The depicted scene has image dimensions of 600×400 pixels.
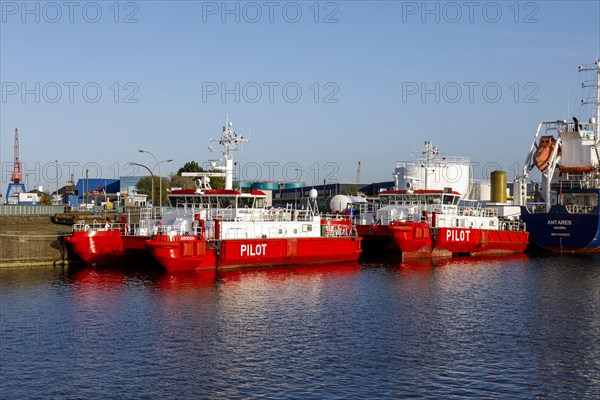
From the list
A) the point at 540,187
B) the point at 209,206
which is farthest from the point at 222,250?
the point at 540,187

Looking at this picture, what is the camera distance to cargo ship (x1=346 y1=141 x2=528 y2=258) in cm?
5909

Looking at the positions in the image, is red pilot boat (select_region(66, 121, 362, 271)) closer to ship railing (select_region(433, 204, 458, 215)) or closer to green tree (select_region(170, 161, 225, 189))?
ship railing (select_region(433, 204, 458, 215))

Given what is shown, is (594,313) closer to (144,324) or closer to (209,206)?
(144,324)

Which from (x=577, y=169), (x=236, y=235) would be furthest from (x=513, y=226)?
(x=236, y=235)

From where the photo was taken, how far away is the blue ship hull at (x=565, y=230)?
68062mm

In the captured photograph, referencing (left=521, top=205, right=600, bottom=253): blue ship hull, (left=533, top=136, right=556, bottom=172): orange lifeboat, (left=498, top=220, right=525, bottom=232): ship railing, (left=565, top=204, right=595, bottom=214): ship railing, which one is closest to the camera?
(left=521, top=205, right=600, bottom=253): blue ship hull

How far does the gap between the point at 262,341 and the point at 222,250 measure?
1942cm

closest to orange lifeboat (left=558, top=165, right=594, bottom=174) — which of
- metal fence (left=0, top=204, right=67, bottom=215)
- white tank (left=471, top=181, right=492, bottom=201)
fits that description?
white tank (left=471, top=181, right=492, bottom=201)

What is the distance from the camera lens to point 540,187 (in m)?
81.6

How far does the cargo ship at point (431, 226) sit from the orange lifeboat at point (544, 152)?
896 centimetres

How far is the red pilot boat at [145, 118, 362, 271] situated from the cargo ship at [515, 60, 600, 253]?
2444cm

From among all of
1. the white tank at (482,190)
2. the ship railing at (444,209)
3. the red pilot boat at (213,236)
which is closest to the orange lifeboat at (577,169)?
the ship railing at (444,209)

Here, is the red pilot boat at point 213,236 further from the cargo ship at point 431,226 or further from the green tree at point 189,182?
the green tree at point 189,182

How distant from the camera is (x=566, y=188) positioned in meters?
72.8
